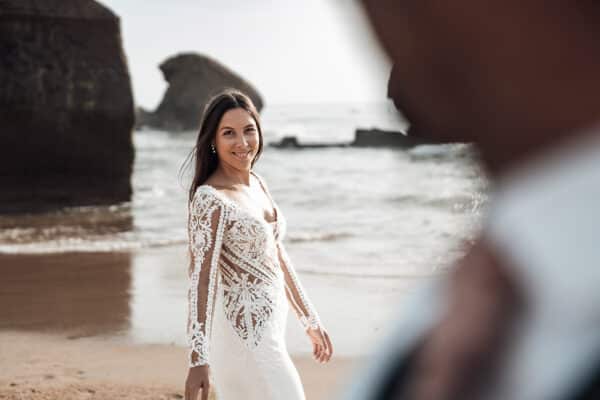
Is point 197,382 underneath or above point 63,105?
above

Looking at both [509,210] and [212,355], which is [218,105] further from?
[509,210]

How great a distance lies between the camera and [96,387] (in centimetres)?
542

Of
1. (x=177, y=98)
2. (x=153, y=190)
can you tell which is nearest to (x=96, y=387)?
(x=153, y=190)

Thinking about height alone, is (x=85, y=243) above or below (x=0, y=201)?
above

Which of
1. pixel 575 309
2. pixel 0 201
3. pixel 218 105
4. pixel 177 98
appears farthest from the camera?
pixel 177 98

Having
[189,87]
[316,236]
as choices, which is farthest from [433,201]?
[189,87]

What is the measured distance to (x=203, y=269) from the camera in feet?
10.4

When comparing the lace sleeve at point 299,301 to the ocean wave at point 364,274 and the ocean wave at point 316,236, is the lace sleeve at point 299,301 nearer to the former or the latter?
the ocean wave at point 364,274

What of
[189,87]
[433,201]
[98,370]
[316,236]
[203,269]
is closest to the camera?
[203,269]

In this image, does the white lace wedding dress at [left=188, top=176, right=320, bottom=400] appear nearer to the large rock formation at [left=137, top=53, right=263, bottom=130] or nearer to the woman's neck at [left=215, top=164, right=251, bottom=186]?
the woman's neck at [left=215, top=164, right=251, bottom=186]

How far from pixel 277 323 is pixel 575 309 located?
3108 mm

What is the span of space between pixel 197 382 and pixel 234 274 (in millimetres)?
495

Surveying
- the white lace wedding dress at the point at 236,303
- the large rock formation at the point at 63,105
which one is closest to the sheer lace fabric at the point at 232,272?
the white lace wedding dress at the point at 236,303

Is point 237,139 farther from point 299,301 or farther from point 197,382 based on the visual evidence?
point 197,382
